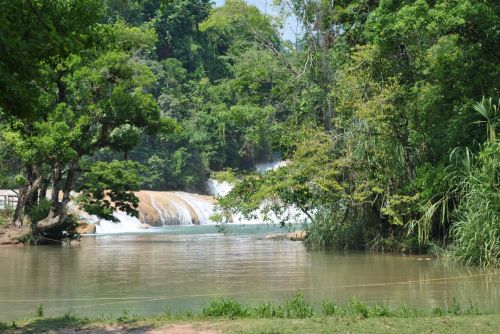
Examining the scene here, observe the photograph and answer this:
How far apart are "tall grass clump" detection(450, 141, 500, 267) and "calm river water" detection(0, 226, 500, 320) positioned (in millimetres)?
494

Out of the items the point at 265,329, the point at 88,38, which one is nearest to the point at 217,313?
the point at 265,329

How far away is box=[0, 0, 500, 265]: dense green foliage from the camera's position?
16.2 meters

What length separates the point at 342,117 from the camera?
2075 cm

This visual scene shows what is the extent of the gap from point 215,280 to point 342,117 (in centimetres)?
809

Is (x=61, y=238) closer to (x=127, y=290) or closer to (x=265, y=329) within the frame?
(x=127, y=290)

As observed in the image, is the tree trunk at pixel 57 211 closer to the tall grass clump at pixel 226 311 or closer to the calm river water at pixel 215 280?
the calm river water at pixel 215 280

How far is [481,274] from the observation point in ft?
46.5

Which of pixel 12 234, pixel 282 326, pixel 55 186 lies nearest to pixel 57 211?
pixel 55 186

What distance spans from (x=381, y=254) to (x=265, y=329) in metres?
12.7

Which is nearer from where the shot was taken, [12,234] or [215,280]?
[215,280]

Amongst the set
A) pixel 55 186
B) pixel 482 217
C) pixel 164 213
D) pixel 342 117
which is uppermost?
pixel 342 117

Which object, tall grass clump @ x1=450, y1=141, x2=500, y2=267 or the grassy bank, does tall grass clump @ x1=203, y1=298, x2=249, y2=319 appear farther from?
tall grass clump @ x1=450, y1=141, x2=500, y2=267

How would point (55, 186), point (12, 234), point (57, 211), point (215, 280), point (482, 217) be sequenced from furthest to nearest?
point (12, 234), point (57, 211), point (55, 186), point (482, 217), point (215, 280)

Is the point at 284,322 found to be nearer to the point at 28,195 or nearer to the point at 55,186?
the point at 55,186
